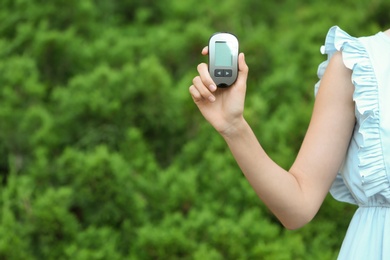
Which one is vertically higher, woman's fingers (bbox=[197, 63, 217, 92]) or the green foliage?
woman's fingers (bbox=[197, 63, 217, 92])

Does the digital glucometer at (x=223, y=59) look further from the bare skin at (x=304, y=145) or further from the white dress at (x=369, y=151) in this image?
the white dress at (x=369, y=151)

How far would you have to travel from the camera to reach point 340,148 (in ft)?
6.54

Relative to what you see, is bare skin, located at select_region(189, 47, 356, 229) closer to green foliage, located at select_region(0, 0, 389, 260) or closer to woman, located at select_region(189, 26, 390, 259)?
woman, located at select_region(189, 26, 390, 259)

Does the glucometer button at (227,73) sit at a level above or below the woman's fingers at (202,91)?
above

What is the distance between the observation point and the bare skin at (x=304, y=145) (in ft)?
6.17

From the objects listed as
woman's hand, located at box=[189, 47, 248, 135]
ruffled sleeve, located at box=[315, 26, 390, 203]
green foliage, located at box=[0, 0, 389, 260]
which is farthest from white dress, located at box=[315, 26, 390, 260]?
green foliage, located at box=[0, 0, 389, 260]

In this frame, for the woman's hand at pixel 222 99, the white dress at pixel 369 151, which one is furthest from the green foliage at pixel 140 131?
the woman's hand at pixel 222 99

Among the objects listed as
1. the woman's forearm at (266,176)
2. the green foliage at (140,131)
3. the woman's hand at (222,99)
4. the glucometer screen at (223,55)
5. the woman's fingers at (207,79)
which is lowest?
the green foliage at (140,131)

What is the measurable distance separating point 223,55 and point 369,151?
0.42m

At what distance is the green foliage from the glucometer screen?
152 centimetres

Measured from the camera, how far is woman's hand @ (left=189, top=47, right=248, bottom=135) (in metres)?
1.86

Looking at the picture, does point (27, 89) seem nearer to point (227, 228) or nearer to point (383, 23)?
point (227, 228)

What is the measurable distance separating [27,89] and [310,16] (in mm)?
2036

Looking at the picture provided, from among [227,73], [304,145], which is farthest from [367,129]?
[227,73]
